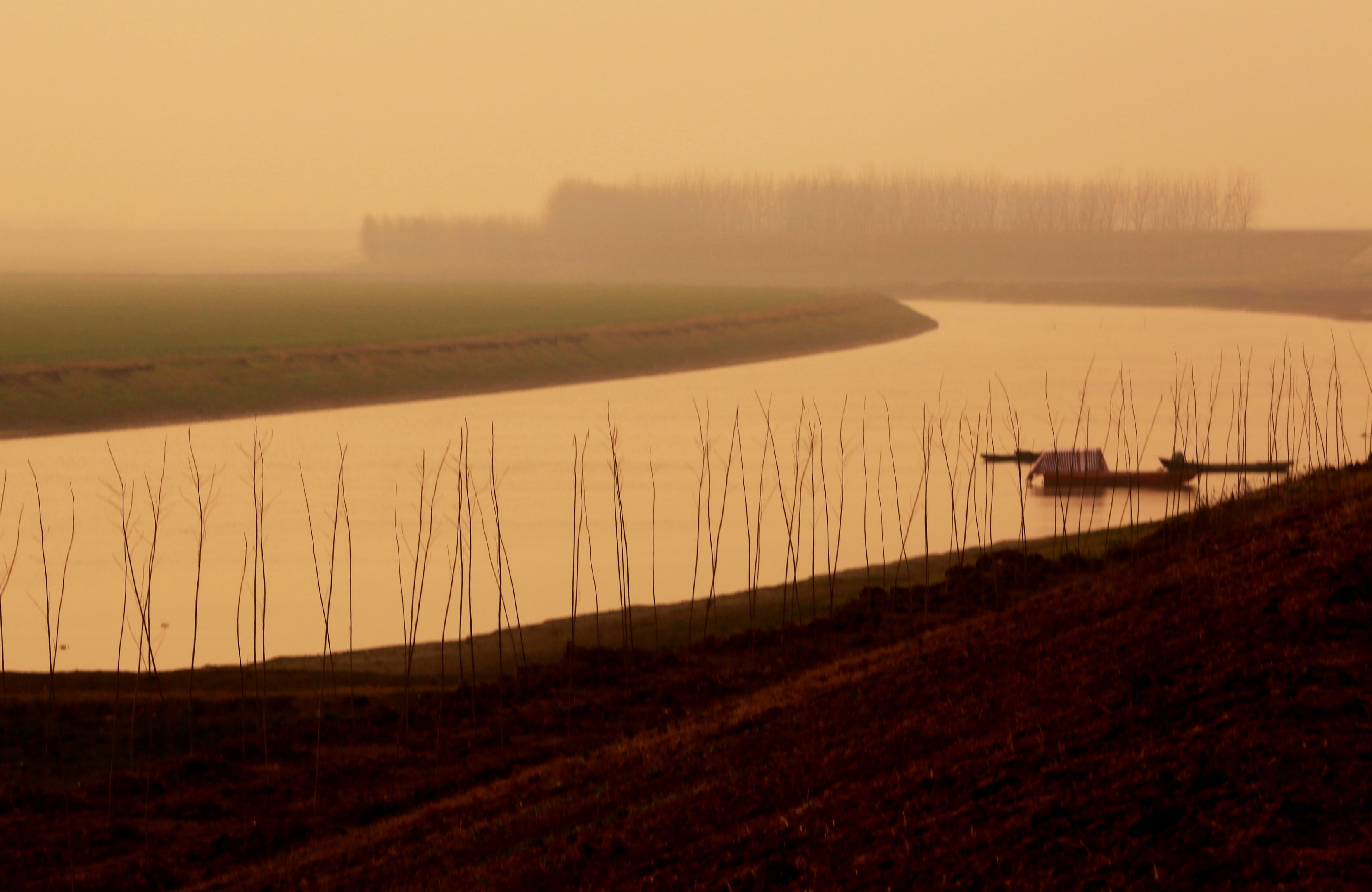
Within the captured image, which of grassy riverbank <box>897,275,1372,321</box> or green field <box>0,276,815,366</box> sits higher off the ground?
green field <box>0,276,815,366</box>

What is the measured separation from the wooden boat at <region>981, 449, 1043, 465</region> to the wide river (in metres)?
0.36

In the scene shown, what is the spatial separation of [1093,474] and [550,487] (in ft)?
37.6

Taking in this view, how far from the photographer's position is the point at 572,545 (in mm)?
26609

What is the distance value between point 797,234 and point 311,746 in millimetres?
167167

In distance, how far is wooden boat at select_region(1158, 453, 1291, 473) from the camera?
29.7m

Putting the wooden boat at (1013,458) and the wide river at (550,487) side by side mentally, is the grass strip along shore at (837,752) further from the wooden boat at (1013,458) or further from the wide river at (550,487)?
the wooden boat at (1013,458)

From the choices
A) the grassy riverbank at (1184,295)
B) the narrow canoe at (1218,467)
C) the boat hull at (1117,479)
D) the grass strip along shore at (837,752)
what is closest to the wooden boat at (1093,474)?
the boat hull at (1117,479)

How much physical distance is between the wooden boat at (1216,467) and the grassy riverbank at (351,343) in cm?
2752

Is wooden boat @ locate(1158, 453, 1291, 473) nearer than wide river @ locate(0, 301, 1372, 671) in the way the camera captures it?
No

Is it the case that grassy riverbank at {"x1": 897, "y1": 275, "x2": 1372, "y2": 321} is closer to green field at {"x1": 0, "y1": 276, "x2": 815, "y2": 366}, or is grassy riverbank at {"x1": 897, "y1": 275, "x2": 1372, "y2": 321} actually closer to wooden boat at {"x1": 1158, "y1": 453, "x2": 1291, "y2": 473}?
green field at {"x1": 0, "y1": 276, "x2": 815, "y2": 366}

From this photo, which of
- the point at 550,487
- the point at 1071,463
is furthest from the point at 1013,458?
the point at 550,487

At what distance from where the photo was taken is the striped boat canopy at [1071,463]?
30.1 meters

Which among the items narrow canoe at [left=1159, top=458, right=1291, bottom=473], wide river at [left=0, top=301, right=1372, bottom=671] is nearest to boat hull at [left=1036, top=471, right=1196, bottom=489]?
narrow canoe at [left=1159, top=458, right=1291, bottom=473]

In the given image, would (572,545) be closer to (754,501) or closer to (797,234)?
(754,501)
